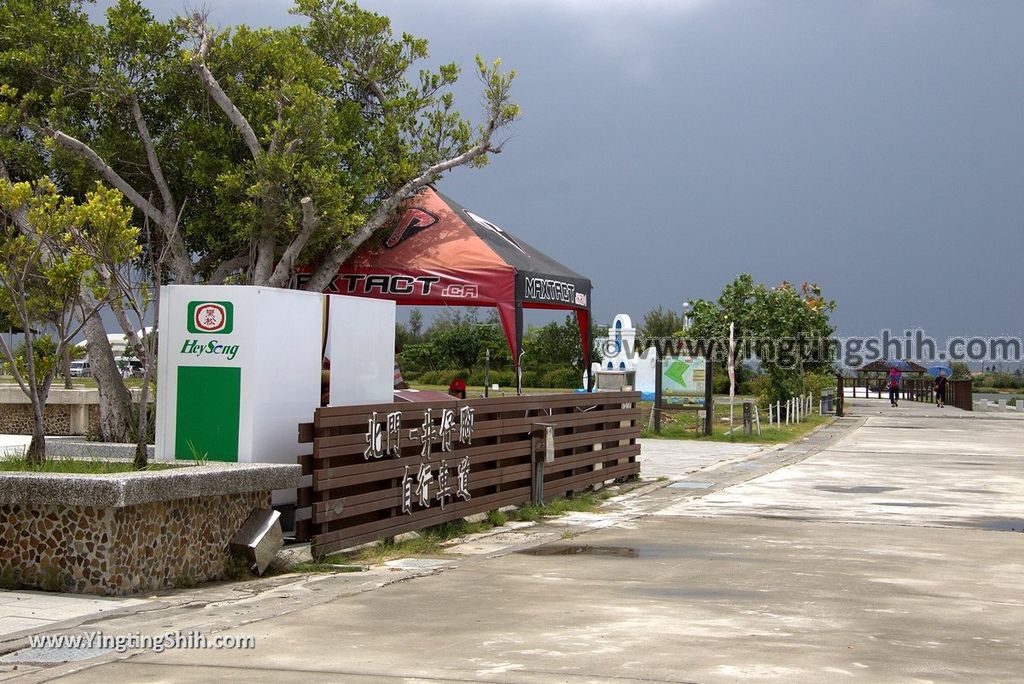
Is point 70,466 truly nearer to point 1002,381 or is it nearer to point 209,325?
point 209,325

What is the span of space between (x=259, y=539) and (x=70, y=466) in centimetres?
148

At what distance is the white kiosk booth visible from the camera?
31.2 ft

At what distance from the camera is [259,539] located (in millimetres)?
8930

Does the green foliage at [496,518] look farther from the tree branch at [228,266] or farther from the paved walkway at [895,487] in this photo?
the tree branch at [228,266]

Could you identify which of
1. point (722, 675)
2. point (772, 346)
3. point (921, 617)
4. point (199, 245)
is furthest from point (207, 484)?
point (772, 346)

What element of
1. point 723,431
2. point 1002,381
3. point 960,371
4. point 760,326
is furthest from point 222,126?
point 1002,381

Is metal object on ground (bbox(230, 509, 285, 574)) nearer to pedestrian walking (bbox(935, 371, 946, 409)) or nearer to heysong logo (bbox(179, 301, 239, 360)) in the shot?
heysong logo (bbox(179, 301, 239, 360))

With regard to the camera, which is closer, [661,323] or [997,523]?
[997,523]

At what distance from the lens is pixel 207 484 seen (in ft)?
27.8

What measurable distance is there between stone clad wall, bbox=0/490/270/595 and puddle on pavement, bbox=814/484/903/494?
1084 centimetres

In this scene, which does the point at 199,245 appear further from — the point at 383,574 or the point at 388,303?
the point at 383,574

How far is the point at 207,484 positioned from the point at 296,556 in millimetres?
1325

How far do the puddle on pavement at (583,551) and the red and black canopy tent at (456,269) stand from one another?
415 cm

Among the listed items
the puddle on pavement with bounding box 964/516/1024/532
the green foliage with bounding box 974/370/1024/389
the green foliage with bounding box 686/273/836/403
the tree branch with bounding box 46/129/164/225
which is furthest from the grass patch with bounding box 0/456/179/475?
the green foliage with bounding box 974/370/1024/389
